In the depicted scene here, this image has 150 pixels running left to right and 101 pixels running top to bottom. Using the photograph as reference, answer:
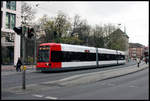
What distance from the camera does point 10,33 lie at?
34.9 m

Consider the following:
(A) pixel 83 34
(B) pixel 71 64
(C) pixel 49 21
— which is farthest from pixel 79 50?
(A) pixel 83 34

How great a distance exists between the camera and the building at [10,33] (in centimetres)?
3412

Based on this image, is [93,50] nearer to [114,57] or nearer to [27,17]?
[114,57]

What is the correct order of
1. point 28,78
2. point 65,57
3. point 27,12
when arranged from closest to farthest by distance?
point 28,78 → point 65,57 → point 27,12

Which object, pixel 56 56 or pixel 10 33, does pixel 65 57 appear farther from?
pixel 10 33

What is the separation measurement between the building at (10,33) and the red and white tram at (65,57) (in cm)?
1360

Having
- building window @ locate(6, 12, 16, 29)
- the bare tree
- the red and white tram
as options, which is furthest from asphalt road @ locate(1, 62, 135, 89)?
the bare tree

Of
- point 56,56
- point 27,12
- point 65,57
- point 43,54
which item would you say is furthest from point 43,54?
point 27,12

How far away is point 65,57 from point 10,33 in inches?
610

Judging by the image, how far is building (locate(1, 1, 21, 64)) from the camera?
112 feet

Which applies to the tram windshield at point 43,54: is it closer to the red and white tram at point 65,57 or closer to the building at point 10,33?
the red and white tram at point 65,57

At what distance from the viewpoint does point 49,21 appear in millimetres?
47781

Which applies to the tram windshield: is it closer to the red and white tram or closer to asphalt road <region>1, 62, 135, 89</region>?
the red and white tram

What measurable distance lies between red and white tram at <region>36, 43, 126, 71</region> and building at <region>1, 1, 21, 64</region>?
13.6 m
